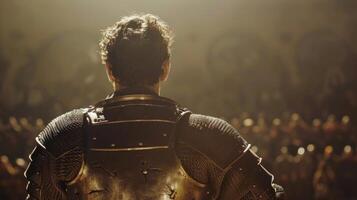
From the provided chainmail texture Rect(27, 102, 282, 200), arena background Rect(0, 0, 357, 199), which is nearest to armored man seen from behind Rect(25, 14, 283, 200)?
chainmail texture Rect(27, 102, 282, 200)

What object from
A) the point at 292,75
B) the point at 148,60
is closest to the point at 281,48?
the point at 292,75

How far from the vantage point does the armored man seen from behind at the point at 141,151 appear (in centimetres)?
162

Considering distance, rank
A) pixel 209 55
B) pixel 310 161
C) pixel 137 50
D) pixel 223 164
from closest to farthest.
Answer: pixel 223 164
pixel 137 50
pixel 310 161
pixel 209 55

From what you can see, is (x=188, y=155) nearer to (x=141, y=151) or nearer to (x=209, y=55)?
(x=141, y=151)

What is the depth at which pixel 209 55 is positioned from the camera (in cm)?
1505

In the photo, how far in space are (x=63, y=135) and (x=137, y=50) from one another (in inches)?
14.0

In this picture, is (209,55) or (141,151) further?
(209,55)

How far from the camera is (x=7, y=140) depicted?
9703 mm

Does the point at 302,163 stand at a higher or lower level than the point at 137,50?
lower

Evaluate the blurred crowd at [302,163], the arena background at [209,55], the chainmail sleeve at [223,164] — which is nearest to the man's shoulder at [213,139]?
the chainmail sleeve at [223,164]

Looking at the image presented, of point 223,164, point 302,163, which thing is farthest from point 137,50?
point 302,163

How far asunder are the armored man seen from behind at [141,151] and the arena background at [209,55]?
40.6ft

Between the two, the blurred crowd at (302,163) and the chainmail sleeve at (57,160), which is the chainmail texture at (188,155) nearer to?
the chainmail sleeve at (57,160)

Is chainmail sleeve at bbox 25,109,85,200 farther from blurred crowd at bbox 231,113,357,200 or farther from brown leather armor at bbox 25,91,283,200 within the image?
blurred crowd at bbox 231,113,357,200
